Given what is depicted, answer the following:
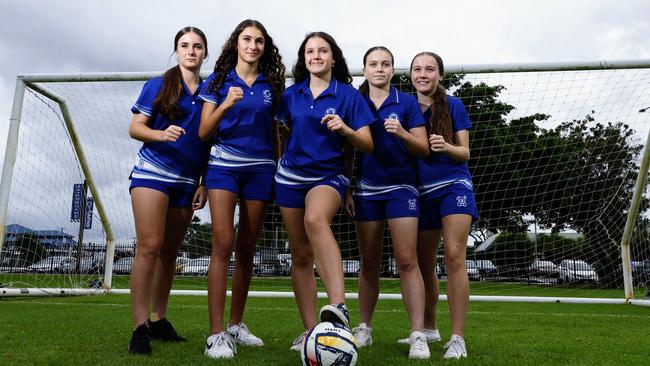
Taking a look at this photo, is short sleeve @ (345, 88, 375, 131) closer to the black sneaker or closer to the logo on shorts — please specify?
the logo on shorts

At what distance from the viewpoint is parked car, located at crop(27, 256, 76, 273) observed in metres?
10.2

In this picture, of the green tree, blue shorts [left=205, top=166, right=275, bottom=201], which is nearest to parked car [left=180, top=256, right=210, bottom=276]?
the green tree

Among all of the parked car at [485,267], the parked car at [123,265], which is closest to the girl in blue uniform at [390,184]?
the parked car at [485,267]

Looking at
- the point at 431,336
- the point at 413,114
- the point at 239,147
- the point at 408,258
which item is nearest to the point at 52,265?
the point at 239,147

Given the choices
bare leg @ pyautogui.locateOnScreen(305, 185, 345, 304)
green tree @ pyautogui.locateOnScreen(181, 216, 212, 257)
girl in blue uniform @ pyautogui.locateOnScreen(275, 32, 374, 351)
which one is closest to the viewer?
bare leg @ pyautogui.locateOnScreen(305, 185, 345, 304)

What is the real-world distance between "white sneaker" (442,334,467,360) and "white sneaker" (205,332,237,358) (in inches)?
49.5

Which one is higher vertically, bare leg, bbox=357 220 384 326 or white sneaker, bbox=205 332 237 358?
bare leg, bbox=357 220 384 326

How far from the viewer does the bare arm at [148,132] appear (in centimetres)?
328

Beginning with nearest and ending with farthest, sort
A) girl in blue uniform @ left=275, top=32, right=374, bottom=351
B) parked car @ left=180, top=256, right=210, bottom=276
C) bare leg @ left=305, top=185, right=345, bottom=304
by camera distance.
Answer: bare leg @ left=305, top=185, right=345, bottom=304
girl in blue uniform @ left=275, top=32, right=374, bottom=351
parked car @ left=180, top=256, right=210, bottom=276

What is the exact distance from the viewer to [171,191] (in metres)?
3.58

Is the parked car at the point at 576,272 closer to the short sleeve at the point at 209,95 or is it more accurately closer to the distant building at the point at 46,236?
the distant building at the point at 46,236

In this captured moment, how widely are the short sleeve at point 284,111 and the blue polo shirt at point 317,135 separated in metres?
0.08

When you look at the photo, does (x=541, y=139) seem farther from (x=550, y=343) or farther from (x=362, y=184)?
(x=362, y=184)

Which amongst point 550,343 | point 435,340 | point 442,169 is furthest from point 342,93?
point 550,343
